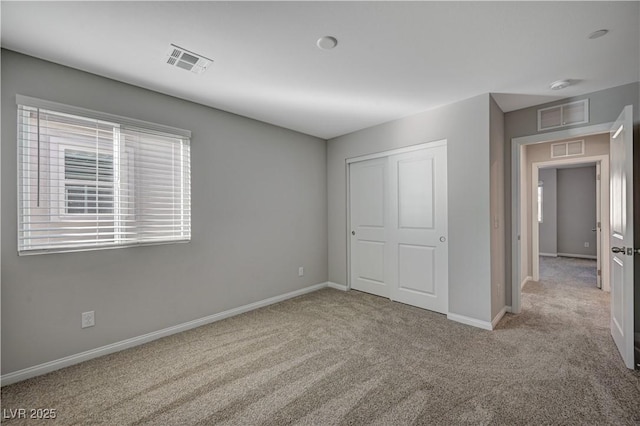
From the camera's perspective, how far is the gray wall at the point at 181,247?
6.98 feet

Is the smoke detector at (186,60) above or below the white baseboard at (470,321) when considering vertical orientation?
above

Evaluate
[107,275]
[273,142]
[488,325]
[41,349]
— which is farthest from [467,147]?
[41,349]

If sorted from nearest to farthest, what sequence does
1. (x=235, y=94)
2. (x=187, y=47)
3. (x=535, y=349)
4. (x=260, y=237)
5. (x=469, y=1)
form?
(x=469, y=1), (x=187, y=47), (x=535, y=349), (x=235, y=94), (x=260, y=237)

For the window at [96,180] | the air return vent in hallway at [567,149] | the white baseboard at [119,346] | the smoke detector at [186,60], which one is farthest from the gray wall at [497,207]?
the window at [96,180]

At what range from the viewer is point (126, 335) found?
262cm

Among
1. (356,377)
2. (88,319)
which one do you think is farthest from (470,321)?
(88,319)

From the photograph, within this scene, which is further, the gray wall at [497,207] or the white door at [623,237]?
the gray wall at [497,207]

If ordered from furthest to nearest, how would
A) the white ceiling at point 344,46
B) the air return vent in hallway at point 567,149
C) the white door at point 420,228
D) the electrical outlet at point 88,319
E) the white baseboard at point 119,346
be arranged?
1. the air return vent in hallway at point 567,149
2. the white door at point 420,228
3. the electrical outlet at point 88,319
4. the white baseboard at point 119,346
5. the white ceiling at point 344,46

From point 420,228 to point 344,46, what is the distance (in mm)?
2381

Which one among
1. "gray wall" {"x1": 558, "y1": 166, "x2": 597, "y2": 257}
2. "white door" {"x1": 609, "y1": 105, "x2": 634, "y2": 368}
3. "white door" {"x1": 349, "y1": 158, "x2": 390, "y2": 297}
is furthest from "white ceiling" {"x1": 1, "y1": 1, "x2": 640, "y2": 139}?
"gray wall" {"x1": 558, "y1": 166, "x2": 597, "y2": 257}

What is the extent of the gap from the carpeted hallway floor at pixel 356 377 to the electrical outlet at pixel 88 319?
1.05 feet

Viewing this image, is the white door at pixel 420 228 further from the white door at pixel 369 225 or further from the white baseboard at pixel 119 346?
the white baseboard at pixel 119 346

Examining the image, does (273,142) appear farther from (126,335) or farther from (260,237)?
(126,335)

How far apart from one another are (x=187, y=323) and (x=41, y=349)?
1.13m
